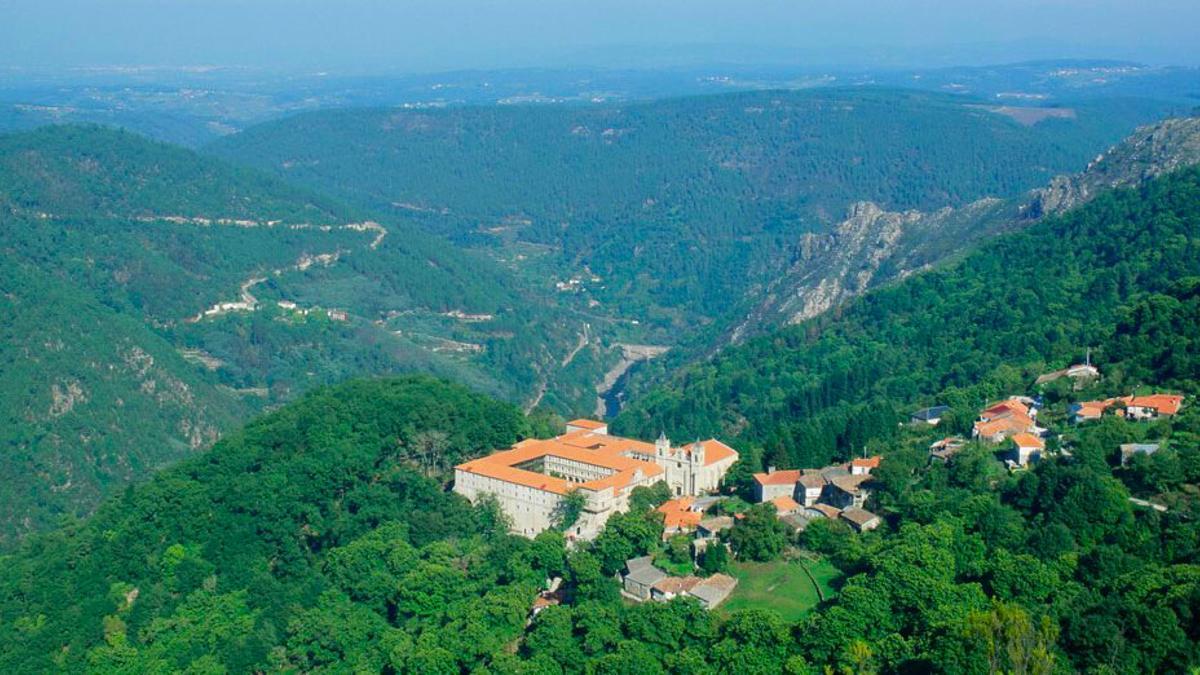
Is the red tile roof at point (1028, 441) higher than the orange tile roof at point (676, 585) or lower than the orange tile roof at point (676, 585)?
higher

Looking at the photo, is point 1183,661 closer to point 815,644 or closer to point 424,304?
point 815,644

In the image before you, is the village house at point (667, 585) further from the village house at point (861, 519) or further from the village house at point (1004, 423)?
the village house at point (1004, 423)

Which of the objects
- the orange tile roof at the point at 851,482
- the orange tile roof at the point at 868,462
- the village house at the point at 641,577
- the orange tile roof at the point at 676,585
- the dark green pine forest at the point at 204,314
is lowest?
the dark green pine forest at the point at 204,314

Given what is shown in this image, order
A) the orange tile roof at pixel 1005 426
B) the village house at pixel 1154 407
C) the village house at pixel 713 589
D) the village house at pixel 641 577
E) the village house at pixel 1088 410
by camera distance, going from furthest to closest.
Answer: the village house at pixel 1088 410 < the orange tile roof at pixel 1005 426 < the village house at pixel 1154 407 < the village house at pixel 641 577 < the village house at pixel 713 589

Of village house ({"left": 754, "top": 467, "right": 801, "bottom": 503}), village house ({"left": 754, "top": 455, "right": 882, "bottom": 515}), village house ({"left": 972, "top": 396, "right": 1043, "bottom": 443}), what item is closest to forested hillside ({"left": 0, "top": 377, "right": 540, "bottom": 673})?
village house ({"left": 754, "top": 467, "right": 801, "bottom": 503})

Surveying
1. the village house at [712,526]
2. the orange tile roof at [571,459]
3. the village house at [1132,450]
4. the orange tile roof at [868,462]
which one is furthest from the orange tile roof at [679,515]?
the village house at [1132,450]

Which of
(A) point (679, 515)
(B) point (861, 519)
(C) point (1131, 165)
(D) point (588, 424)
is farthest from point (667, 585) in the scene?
(C) point (1131, 165)

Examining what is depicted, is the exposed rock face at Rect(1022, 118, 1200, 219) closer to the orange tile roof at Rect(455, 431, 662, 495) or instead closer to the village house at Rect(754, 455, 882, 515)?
the village house at Rect(754, 455, 882, 515)

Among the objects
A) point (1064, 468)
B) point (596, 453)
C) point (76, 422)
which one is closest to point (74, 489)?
point (76, 422)
